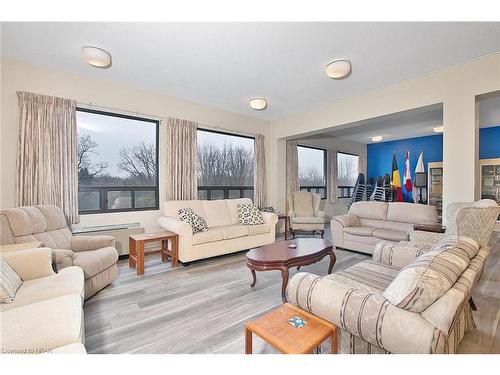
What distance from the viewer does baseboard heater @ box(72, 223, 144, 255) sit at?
10.8 feet

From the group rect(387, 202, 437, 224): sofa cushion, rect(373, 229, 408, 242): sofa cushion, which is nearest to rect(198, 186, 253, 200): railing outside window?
rect(373, 229, 408, 242): sofa cushion

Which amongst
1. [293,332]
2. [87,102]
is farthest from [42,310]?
[87,102]

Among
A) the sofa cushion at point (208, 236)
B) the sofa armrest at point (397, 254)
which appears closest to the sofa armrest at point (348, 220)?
the sofa armrest at point (397, 254)

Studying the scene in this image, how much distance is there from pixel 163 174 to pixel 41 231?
186 cm

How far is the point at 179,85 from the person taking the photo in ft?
11.9

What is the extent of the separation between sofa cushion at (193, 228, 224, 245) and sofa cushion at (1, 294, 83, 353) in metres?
1.86

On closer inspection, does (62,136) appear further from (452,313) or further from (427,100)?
(427,100)

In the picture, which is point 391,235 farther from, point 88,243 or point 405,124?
point 88,243

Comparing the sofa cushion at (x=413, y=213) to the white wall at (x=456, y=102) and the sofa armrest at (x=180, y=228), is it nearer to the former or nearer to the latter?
the white wall at (x=456, y=102)

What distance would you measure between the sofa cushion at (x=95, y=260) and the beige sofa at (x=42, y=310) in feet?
0.53

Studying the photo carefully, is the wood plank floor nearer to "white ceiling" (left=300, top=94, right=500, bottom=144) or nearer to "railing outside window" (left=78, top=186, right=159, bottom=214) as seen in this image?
"railing outside window" (left=78, top=186, right=159, bottom=214)

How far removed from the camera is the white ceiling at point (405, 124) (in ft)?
14.1

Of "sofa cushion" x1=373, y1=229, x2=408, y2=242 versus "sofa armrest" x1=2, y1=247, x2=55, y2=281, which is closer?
"sofa armrest" x1=2, y1=247, x2=55, y2=281
